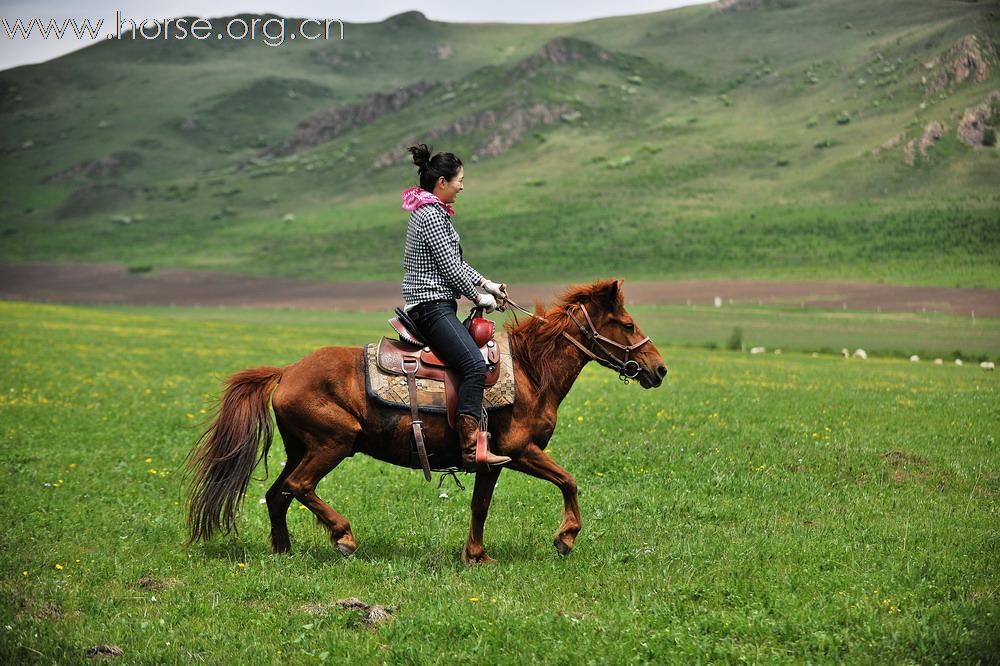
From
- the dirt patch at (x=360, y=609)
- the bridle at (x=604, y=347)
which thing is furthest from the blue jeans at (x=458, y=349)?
the dirt patch at (x=360, y=609)

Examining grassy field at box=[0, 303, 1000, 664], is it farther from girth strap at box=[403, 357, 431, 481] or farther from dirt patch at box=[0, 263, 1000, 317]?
dirt patch at box=[0, 263, 1000, 317]

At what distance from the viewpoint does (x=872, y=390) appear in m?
27.6

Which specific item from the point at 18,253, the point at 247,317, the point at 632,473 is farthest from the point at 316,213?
the point at 632,473

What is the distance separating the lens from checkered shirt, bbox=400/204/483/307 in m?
11.2

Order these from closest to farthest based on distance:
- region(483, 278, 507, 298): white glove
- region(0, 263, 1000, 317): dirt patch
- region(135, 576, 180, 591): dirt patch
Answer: region(135, 576, 180, 591): dirt patch, region(483, 278, 507, 298): white glove, region(0, 263, 1000, 317): dirt patch

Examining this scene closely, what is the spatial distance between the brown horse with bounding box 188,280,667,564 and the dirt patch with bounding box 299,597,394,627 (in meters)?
1.62

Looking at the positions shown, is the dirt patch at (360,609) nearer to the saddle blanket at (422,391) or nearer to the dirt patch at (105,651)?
the dirt patch at (105,651)

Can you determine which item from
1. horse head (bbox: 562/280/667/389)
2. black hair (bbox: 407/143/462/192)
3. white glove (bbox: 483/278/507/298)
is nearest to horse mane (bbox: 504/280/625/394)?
horse head (bbox: 562/280/667/389)

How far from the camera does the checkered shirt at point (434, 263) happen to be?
36.7 feet

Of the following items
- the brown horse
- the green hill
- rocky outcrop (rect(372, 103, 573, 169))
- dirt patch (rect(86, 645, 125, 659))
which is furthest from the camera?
rocky outcrop (rect(372, 103, 573, 169))

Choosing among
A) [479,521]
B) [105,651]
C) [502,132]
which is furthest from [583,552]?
[502,132]

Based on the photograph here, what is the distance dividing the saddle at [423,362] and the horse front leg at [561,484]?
83cm

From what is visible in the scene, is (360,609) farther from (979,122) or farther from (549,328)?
(979,122)

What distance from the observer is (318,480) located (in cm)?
1126
